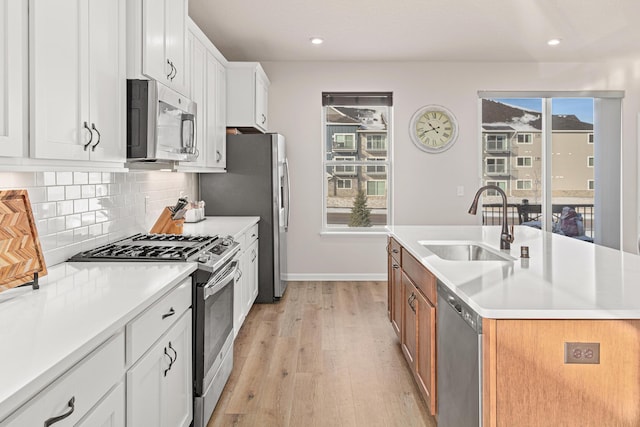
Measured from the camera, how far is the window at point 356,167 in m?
5.97

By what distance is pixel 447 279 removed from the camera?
194 centimetres

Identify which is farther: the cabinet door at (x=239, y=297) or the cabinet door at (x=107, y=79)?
the cabinet door at (x=239, y=297)

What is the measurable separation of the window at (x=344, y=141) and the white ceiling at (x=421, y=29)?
0.90m

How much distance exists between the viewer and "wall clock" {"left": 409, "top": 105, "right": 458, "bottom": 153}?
5816mm

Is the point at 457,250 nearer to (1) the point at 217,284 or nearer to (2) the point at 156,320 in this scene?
(1) the point at 217,284

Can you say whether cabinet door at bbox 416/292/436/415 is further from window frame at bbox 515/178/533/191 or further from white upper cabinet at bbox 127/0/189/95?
window frame at bbox 515/178/533/191

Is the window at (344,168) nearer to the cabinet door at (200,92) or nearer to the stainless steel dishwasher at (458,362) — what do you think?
the cabinet door at (200,92)

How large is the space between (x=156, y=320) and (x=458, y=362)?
3.71 feet

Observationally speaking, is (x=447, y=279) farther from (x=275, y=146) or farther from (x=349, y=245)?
(x=349, y=245)

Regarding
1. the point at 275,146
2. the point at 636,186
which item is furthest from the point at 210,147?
the point at 636,186

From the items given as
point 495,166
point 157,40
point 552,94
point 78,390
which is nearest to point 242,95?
point 157,40

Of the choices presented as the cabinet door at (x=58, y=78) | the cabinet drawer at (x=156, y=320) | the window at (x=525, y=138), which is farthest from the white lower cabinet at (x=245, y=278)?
the window at (x=525, y=138)

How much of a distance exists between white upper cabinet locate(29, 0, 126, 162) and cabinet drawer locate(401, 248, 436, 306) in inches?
60.6

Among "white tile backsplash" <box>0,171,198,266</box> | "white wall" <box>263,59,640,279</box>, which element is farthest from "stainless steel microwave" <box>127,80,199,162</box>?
"white wall" <box>263,59,640,279</box>
